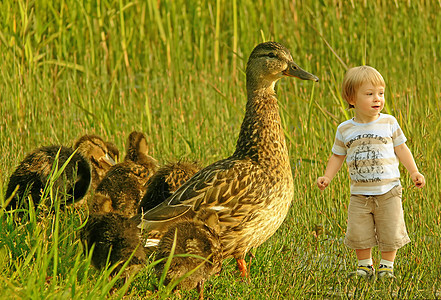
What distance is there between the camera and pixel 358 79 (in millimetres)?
4105

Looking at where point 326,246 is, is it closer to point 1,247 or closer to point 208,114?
point 1,247

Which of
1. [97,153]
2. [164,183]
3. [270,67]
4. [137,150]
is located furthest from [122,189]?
[270,67]

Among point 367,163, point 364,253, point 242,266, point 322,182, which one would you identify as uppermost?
point 367,163

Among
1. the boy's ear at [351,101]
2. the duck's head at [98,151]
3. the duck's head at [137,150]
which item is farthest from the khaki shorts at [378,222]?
the duck's head at [98,151]

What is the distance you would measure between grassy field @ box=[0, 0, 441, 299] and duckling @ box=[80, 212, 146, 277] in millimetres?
124

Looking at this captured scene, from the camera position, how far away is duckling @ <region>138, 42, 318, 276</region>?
4379mm

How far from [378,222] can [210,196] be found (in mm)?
1144

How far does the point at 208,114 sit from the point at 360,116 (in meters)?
3.60

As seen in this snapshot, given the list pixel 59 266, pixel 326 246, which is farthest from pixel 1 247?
pixel 326 246

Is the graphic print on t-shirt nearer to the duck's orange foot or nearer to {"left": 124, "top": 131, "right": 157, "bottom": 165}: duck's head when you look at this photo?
the duck's orange foot

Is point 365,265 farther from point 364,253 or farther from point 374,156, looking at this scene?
point 374,156

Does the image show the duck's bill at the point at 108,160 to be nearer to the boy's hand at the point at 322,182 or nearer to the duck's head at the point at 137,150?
the duck's head at the point at 137,150

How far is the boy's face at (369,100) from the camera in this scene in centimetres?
406

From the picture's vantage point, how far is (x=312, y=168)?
19.9 ft
